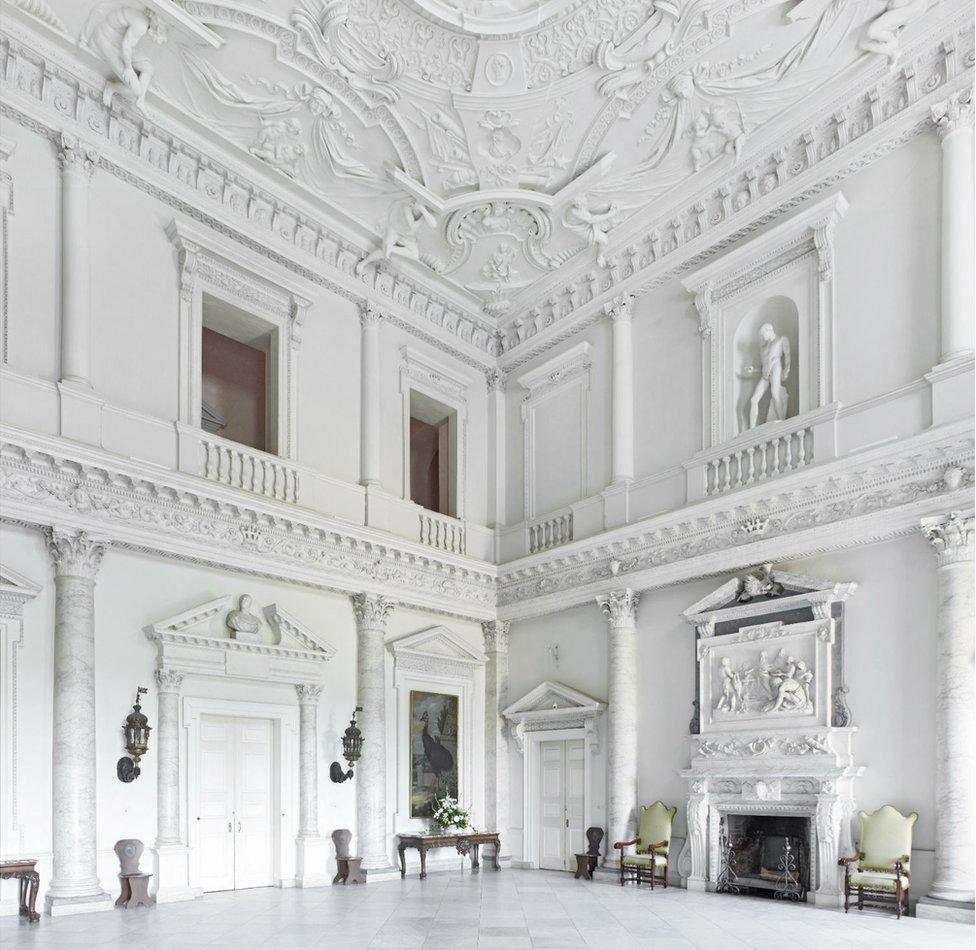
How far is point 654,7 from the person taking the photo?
10383 millimetres

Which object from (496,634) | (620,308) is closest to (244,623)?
(496,634)

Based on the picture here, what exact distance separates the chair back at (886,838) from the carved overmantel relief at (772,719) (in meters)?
0.40

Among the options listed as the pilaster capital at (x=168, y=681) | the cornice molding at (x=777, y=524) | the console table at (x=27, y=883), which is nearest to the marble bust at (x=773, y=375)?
the cornice molding at (x=777, y=524)

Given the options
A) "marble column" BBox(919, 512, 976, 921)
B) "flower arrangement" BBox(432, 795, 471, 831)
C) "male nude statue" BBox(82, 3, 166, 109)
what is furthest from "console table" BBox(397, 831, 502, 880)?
"male nude statue" BBox(82, 3, 166, 109)

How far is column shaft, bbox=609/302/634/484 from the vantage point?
13750 millimetres

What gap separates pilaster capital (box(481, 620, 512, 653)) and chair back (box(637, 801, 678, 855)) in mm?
3932

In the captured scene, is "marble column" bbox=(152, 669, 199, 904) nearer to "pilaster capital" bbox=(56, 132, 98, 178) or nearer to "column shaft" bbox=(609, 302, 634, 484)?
"pilaster capital" bbox=(56, 132, 98, 178)

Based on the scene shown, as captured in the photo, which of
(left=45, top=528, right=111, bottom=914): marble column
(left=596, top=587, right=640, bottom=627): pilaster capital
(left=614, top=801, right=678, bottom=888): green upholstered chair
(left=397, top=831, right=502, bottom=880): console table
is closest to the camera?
(left=45, top=528, right=111, bottom=914): marble column

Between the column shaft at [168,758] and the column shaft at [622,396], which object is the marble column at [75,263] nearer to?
the column shaft at [168,758]

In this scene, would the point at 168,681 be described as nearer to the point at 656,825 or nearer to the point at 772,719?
the point at 656,825

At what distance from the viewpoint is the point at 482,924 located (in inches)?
362

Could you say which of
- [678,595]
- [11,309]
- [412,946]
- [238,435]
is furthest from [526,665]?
[11,309]

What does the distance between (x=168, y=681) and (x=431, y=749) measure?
471 cm

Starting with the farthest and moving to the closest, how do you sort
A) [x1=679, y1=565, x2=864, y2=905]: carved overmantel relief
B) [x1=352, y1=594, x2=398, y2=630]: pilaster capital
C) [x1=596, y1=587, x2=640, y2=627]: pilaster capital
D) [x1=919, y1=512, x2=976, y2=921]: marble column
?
[x1=352, y1=594, x2=398, y2=630]: pilaster capital, [x1=596, y1=587, x2=640, y2=627]: pilaster capital, [x1=679, y1=565, x2=864, y2=905]: carved overmantel relief, [x1=919, y1=512, x2=976, y2=921]: marble column
